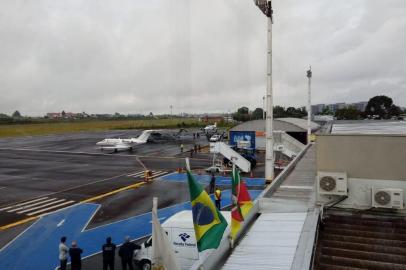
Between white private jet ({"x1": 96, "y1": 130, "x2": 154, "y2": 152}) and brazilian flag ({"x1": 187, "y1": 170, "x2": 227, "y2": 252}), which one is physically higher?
brazilian flag ({"x1": 187, "y1": 170, "x2": 227, "y2": 252})

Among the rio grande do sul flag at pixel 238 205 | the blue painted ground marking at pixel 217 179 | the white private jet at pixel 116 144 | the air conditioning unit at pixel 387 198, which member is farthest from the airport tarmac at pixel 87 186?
the air conditioning unit at pixel 387 198

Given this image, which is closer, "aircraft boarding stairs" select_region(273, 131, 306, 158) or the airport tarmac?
the airport tarmac

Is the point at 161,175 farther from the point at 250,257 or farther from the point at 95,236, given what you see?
the point at 250,257

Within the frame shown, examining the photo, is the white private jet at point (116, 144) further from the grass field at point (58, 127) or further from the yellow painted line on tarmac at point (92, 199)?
the grass field at point (58, 127)

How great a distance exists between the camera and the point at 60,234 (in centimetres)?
1619


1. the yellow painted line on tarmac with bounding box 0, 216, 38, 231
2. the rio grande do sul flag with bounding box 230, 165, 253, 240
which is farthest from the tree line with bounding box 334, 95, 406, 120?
the rio grande do sul flag with bounding box 230, 165, 253, 240

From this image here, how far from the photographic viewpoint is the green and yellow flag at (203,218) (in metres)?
6.02

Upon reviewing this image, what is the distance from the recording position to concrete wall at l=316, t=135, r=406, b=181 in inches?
376

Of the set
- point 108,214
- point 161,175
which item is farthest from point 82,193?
point 161,175

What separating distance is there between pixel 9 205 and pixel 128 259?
44.6 ft

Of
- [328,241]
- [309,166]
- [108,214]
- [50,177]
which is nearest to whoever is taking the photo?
[328,241]

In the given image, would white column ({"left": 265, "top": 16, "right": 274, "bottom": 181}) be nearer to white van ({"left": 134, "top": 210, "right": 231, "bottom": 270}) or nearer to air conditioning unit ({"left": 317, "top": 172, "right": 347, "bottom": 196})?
white van ({"left": 134, "top": 210, "right": 231, "bottom": 270})

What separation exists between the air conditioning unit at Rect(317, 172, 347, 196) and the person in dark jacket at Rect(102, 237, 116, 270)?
23.7ft

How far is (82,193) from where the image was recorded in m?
24.2
